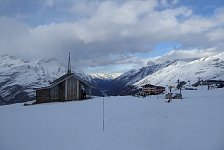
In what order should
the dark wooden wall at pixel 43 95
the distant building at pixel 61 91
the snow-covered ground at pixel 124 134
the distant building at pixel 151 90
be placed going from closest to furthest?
the snow-covered ground at pixel 124 134, the dark wooden wall at pixel 43 95, the distant building at pixel 61 91, the distant building at pixel 151 90

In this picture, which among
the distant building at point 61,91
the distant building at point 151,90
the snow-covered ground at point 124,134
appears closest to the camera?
the snow-covered ground at point 124,134

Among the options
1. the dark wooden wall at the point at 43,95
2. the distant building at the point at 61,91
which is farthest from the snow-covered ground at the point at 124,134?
the distant building at the point at 61,91

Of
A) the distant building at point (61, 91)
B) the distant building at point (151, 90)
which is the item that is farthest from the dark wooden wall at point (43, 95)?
the distant building at point (151, 90)

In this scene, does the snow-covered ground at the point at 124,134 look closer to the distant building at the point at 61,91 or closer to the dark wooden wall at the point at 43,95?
the dark wooden wall at the point at 43,95

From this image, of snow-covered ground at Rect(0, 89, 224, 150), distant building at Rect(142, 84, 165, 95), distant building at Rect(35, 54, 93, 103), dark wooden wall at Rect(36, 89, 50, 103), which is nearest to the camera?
snow-covered ground at Rect(0, 89, 224, 150)

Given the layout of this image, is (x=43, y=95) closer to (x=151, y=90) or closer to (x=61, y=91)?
(x=61, y=91)

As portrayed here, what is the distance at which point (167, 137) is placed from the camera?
16719 millimetres

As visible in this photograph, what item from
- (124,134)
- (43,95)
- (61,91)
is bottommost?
(124,134)

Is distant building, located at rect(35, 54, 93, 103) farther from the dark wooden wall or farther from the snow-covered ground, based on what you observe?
the snow-covered ground

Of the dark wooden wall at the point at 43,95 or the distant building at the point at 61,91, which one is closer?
Answer: the dark wooden wall at the point at 43,95

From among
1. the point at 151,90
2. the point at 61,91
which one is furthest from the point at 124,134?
the point at 151,90

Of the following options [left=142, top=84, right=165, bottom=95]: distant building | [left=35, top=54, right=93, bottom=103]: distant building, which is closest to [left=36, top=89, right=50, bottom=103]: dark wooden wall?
[left=35, top=54, right=93, bottom=103]: distant building

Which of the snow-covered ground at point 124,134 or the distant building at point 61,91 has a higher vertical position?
the distant building at point 61,91

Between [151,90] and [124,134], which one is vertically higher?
[151,90]
